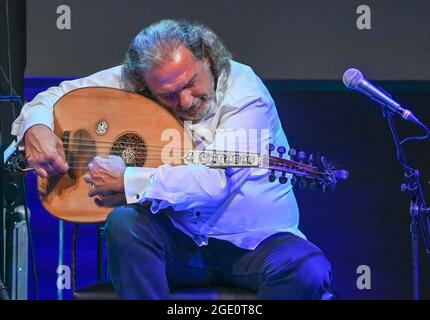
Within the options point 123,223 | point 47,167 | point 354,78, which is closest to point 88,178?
point 47,167

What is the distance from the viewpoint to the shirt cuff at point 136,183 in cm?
205

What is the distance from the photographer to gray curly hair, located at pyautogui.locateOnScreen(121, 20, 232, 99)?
7.39 feet

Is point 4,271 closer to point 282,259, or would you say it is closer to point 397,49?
point 282,259

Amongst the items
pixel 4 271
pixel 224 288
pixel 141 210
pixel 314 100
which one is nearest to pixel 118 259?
pixel 141 210

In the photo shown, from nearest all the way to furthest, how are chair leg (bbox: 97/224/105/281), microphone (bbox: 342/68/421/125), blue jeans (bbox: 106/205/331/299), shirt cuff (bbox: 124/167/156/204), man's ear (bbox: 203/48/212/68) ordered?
1. blue jeans (bbox: 106/205/331/299)
2. shirt cuff (bbox: 124/167/156/204)
3. microphone (bbox: 342/68/421/125)
4. man's ear (bbox: 203/48/212/68)
5. chair leg (bbox: 97/224/105/281)

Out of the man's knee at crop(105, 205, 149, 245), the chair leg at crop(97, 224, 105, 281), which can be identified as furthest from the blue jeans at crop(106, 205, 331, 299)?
the chair leg at crop(97, 224, 105, 281)

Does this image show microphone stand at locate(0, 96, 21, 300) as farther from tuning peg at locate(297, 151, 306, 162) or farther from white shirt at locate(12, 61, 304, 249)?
tuning peg at locate(297, 151, 306, 162)

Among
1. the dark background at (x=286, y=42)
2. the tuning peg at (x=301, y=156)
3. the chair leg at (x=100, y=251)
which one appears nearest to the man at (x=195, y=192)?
the tuning peg at (x=301, y=156)

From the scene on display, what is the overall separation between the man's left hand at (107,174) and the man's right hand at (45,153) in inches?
4.9

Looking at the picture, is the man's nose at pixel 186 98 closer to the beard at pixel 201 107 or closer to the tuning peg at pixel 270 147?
the beard at pixel 201 107

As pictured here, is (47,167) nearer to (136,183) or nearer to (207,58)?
(136,183)

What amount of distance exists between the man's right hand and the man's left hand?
124 mm

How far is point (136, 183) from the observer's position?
2.06 metres

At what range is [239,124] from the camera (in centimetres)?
209
